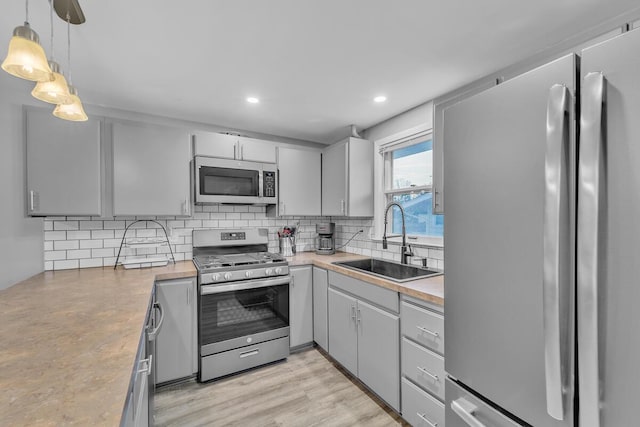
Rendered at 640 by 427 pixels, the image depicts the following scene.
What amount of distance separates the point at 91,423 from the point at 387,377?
1.76 meters

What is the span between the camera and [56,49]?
1.62 m

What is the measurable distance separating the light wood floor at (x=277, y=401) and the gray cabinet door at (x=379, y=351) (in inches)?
5.7

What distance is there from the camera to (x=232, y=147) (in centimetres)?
276

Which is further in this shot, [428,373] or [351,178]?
[351,178]

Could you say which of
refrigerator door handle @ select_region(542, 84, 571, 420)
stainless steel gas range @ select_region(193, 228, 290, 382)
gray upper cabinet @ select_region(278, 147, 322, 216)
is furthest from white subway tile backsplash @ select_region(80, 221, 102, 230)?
refrigerator door handle @ select_region(542, 84, 571, 420)

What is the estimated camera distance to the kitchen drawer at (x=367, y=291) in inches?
74.0

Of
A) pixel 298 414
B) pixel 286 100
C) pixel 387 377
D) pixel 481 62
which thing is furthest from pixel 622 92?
pixel 298 414

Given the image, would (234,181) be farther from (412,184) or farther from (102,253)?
(412,184)

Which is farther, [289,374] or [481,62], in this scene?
[289,374]

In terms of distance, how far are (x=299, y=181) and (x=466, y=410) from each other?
2522 millimetres

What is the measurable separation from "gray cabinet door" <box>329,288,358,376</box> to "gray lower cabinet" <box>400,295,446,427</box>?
521mm

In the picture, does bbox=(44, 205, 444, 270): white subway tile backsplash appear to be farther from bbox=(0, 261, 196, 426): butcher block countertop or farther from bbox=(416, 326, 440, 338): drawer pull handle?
bbox=(416, 326, 440, 338): drawer pull handle

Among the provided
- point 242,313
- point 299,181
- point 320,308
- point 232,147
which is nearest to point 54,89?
point 232,147

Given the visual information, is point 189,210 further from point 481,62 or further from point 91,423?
point 481,62
